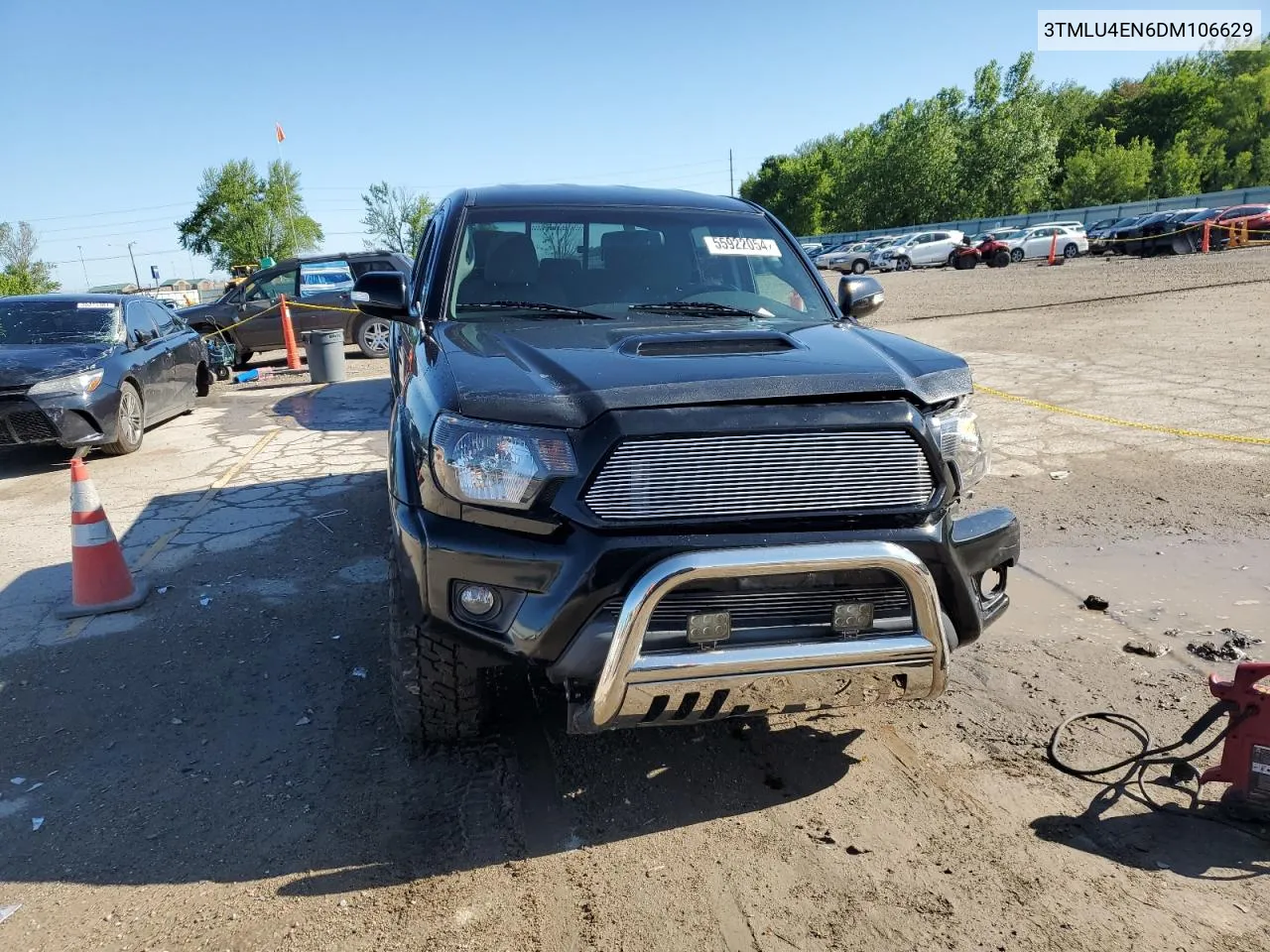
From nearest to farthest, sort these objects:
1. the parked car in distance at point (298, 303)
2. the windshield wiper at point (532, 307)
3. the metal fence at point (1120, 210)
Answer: the windshield wiper at point (532, 307), the parked car in distance at point (298, 303), the metal fence at point (1120, 210)

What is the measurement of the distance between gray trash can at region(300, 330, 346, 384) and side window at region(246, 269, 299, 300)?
104 inches

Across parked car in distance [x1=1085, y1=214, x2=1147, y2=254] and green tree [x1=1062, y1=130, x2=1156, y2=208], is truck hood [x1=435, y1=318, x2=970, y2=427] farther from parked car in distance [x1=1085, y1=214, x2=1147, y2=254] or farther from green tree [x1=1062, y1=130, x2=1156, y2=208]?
green tree [x1=1062, y1=130, x2=1156, y2=208]

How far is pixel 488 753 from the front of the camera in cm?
315

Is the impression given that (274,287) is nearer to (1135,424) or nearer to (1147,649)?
(1135,424)

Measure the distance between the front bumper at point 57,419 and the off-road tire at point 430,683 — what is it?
6341mm

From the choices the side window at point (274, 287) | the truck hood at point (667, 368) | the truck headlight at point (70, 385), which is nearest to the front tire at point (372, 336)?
the side window at point (274, 287)

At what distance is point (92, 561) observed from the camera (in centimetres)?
464

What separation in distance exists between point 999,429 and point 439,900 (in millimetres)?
6935

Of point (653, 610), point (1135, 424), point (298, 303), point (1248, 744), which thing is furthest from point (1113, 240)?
point (653, 610)

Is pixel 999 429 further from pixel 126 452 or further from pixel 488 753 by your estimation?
pixel 126 452

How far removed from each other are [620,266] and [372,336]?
11.8 meters

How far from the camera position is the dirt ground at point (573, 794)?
236cm

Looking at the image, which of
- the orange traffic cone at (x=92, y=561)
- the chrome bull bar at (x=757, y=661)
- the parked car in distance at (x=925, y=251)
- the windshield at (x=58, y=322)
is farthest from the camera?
the parked car in distance at (x=925, y=251)

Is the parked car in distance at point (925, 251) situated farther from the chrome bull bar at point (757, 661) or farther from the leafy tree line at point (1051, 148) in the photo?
the chrome bull bar at point (757, 661)
